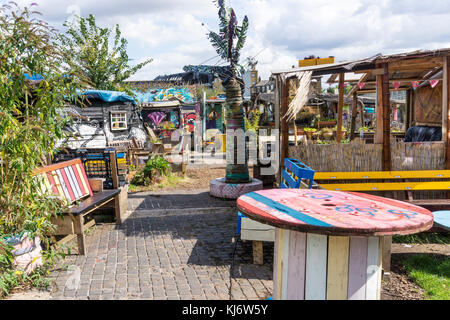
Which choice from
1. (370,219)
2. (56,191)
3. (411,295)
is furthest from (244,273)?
(56,191)

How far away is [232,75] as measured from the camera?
7973 mm

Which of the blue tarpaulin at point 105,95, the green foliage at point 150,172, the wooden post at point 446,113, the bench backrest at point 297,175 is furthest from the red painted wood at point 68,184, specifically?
the blue tarpaulin at point 105,95

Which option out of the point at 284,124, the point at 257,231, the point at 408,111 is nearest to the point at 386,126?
the point at 284,124

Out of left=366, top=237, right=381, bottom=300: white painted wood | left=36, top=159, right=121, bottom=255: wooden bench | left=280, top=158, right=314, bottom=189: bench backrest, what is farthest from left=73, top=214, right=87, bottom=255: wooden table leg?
left=366, top=237, right=381, bottom=300: white painted wood

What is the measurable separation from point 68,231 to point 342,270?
145 inches

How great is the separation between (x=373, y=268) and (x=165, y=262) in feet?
9.25

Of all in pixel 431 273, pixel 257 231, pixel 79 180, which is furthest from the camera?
pixel 79 180

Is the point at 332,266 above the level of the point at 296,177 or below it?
below

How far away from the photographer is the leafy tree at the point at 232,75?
7840 mm

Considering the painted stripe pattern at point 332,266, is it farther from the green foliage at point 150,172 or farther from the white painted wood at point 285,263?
the green foliage at point 150,172

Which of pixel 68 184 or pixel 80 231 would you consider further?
pixel 68 184

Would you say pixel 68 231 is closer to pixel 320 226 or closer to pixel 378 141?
pixel 320 226

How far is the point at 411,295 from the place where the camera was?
12.7 ft

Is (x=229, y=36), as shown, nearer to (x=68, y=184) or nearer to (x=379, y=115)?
(x=379, y=115)
